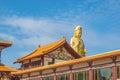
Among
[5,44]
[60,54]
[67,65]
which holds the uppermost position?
[5,44]

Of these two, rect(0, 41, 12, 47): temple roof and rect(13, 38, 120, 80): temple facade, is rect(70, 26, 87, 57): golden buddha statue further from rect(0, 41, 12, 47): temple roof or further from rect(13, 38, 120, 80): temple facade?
rect(0, 41, 12, 47): temple roof

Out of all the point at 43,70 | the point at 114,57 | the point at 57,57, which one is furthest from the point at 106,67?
the point at 57,57

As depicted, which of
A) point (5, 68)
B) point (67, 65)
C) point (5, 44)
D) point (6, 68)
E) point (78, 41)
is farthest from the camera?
point (78, 41)

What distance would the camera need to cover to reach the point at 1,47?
157 feet

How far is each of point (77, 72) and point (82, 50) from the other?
26.9m

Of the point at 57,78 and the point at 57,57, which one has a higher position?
the point at 57,57

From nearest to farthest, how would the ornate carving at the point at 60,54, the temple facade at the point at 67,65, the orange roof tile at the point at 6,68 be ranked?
the temple facade at the point at 67,65 → the ornate carving at the point at 60,54 → the orange roof tile at the point at 6,68

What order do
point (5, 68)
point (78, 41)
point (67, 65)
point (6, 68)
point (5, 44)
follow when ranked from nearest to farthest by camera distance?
point (67, 65) < point (5, 68) < point (6, 68) < point (5, 44) < point (78, 41)

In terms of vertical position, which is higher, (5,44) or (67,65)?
(5,44)

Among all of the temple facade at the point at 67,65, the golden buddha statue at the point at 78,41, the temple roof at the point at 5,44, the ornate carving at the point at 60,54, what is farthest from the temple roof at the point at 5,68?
the golden buddha statue at the point at 78,41

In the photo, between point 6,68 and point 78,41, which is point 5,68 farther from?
point 78,41

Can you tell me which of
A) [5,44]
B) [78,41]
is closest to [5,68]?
[5,44]

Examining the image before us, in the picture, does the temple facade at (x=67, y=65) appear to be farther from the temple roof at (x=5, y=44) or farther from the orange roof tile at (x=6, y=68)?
the temple roof at (x=5, y=44)

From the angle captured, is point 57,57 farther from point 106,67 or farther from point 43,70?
point 106,67
